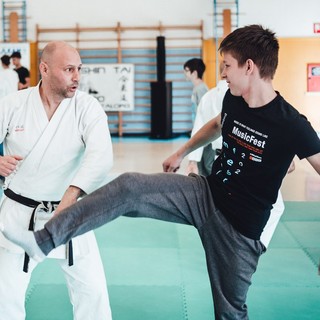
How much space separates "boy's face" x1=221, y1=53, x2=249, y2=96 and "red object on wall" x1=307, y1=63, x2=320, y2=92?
33.8 feet

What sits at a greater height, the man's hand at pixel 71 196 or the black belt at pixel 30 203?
the man's hand at pixel 71 196

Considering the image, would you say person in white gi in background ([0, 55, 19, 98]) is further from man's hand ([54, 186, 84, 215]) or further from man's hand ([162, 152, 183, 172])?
man's hand ([54, 186, 84, 215])

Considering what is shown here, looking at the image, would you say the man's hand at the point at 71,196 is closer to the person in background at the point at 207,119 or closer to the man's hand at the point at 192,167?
the man's hand at the point at 192,167

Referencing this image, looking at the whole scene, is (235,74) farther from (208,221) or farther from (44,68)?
(44,68)

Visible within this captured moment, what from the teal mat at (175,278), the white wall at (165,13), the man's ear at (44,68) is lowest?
the teal mat at (175,278)

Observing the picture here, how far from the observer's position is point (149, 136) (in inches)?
471

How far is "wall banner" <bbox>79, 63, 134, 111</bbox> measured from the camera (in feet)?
38.3

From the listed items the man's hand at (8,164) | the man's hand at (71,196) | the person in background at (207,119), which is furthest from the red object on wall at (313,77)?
the man's hand at (8,164)

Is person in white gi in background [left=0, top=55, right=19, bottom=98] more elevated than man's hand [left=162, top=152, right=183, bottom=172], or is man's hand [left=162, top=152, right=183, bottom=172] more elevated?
person in white gi in background [left=0, top=55, right=19, bottom=98]

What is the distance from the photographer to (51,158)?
2246 mm

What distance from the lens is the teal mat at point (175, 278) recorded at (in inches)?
116

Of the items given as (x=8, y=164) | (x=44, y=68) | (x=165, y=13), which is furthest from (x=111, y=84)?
(x=8, y=164)

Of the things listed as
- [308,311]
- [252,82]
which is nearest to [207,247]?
[252,82]

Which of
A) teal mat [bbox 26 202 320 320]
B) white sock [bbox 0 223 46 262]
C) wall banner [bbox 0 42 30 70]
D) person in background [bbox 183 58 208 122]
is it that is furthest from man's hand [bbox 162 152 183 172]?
wall banner [bbox 0 42 30 70]
